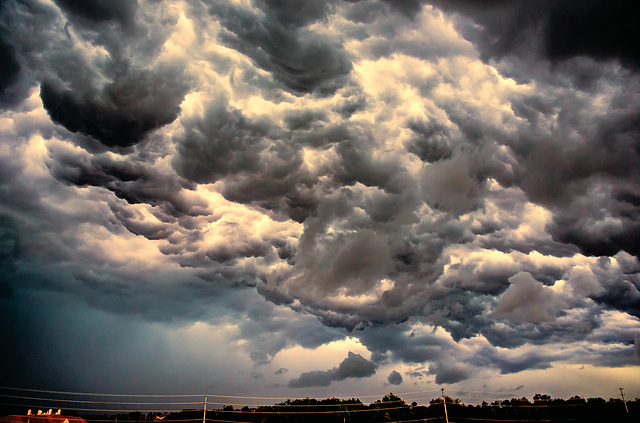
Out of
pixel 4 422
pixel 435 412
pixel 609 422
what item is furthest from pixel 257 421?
pixel 609 422

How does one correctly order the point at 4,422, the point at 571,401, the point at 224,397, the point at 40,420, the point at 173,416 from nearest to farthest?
the point at 224,397, the point at 4,422, the point at 40,420, the point at 173,416, the point at 571,401

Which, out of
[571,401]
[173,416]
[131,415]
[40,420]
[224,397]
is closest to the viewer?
[224,397]

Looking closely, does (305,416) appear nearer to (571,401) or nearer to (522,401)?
(522,401)

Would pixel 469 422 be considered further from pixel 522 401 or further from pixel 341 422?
pixel 522 401

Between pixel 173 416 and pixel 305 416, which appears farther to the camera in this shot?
pixel 305 416

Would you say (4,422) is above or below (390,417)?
above

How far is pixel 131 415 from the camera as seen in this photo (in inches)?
2114

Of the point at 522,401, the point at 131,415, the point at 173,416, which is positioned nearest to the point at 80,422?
the point at 131,415

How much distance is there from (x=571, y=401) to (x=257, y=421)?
67000 mm

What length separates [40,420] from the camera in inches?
1797

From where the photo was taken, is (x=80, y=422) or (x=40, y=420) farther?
(x=40, y=420)

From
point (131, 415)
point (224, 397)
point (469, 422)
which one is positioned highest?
point (224, 397)

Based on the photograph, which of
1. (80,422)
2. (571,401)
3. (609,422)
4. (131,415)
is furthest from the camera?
(571,401)

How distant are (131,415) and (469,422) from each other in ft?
183
